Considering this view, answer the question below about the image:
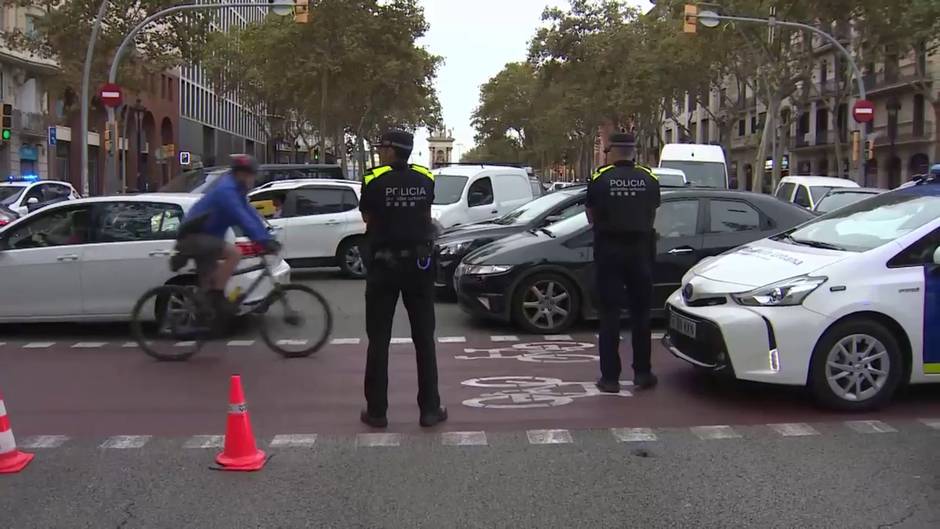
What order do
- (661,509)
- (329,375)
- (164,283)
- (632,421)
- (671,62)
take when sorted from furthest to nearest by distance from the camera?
1. (671,62)
2. (164,283)
3. (329,375)
4. (632,421)
5. (661,509)

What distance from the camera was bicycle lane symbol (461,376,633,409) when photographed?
6.52 m

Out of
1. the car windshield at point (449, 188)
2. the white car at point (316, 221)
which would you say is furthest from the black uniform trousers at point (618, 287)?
the car windshield at point (449, 188)

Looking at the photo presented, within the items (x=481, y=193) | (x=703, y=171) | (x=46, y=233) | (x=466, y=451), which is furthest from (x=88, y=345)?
(x=703, y=171)

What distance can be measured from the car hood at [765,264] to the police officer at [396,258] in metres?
2.24

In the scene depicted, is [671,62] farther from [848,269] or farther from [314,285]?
[848,269]

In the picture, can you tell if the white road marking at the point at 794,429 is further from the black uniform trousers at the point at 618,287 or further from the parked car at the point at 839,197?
the parked car at the point at 839,197

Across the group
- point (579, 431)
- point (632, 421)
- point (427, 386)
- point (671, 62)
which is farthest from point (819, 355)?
point (671, 62)

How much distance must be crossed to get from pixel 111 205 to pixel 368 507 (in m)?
5.92

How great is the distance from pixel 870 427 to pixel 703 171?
1754 cm

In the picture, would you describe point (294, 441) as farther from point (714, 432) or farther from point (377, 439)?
point (714, 432)

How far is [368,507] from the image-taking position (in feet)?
14.6

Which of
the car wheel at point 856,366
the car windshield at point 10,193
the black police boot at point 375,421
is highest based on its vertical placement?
the car windshield at point 10,193

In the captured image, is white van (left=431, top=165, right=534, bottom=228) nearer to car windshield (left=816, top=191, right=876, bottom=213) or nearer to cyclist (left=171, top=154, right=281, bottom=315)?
car windshield (left=816, top=191, right=876, bottom=213)

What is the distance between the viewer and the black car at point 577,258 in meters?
9.12
